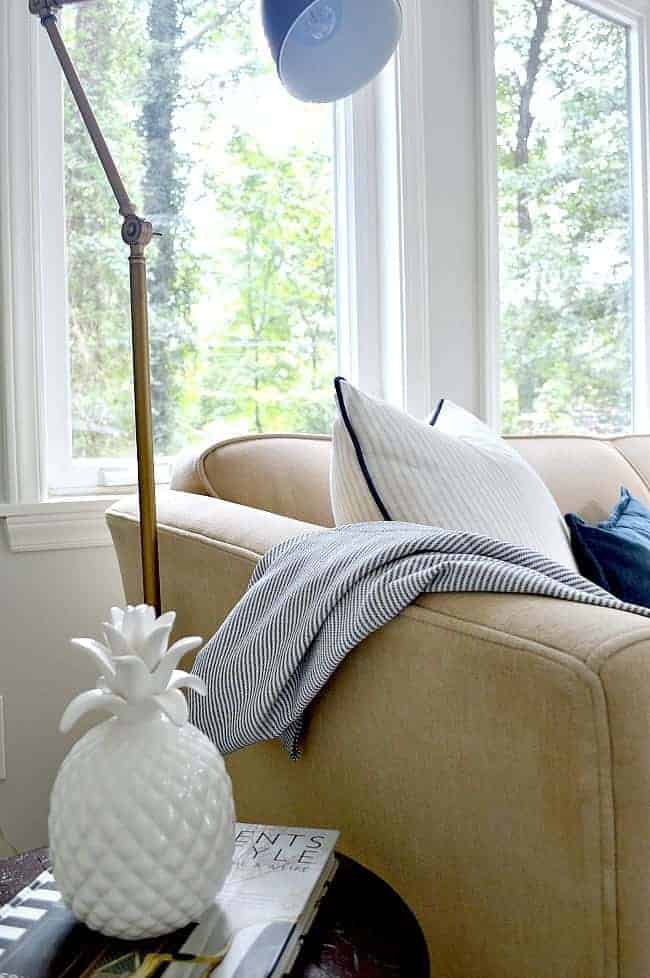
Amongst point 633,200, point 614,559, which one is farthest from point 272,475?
point 633,200

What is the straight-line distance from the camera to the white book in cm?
70

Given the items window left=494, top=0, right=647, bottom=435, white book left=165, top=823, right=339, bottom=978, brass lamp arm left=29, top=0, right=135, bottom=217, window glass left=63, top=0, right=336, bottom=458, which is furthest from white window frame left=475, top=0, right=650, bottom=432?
white book left=165, top=823, right=339, bottom=978

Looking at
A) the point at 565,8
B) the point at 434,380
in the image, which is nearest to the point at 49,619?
the point at 434,380

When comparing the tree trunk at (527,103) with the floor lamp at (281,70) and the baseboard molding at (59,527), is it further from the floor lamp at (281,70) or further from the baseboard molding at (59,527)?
the baseboard molding at (59,527)

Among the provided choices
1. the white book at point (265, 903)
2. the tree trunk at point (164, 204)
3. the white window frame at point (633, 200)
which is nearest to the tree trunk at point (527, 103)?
the white window frame at point (633, 200)

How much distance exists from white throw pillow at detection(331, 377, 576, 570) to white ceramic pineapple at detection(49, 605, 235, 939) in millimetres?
→ 495

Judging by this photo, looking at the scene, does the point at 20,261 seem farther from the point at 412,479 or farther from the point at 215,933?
the point at 215,933

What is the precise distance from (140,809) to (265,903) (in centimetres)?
14

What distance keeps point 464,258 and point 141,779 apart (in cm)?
183

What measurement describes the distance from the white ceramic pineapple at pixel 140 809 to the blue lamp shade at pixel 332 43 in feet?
2.86

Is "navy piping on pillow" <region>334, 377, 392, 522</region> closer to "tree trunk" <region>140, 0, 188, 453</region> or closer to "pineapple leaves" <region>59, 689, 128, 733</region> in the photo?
"pineapple leaves" <region>59, 689, 128, 733</region>

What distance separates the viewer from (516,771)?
2.59 ft

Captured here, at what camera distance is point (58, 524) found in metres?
1.77

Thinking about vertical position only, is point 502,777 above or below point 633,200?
below
